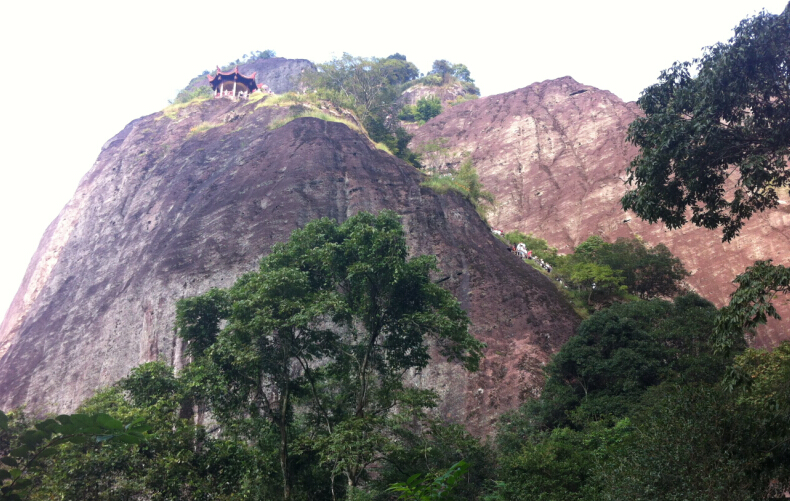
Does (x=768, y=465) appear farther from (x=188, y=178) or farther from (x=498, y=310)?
(x=188, y=178)

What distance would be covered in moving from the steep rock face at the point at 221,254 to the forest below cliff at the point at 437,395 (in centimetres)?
602

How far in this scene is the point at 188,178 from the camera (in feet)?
112

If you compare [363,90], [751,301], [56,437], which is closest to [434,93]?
[363,90]

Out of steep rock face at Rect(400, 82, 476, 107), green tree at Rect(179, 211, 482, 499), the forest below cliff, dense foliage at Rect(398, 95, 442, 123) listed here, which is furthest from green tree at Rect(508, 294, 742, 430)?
steep rock face at Rect(400, 82, 476, 107)

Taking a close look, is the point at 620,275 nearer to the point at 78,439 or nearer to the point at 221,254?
the point at 221,254

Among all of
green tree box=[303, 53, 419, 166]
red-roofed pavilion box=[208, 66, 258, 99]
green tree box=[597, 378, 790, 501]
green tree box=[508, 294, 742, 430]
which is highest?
red-roofed pavilion box=[208, 66, 258, 99]

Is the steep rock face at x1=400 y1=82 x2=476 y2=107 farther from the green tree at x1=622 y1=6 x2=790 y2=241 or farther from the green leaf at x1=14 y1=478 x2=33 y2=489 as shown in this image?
the green leaf at x1=14 y1=478 x2=33 y2=489

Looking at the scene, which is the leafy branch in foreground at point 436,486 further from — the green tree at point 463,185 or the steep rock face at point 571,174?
the steep rock face at point 571,174

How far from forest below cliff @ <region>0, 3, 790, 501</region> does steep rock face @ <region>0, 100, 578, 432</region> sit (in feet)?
19.8

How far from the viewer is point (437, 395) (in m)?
13.2

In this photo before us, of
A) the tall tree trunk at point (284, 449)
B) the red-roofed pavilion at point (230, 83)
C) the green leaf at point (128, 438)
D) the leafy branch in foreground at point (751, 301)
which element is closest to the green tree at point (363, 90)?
the red-roofed pavilion at point (230, 83)

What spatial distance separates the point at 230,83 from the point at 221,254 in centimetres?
2762

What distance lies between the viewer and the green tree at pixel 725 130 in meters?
11.3

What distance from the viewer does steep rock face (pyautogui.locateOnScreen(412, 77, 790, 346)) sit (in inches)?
1224
